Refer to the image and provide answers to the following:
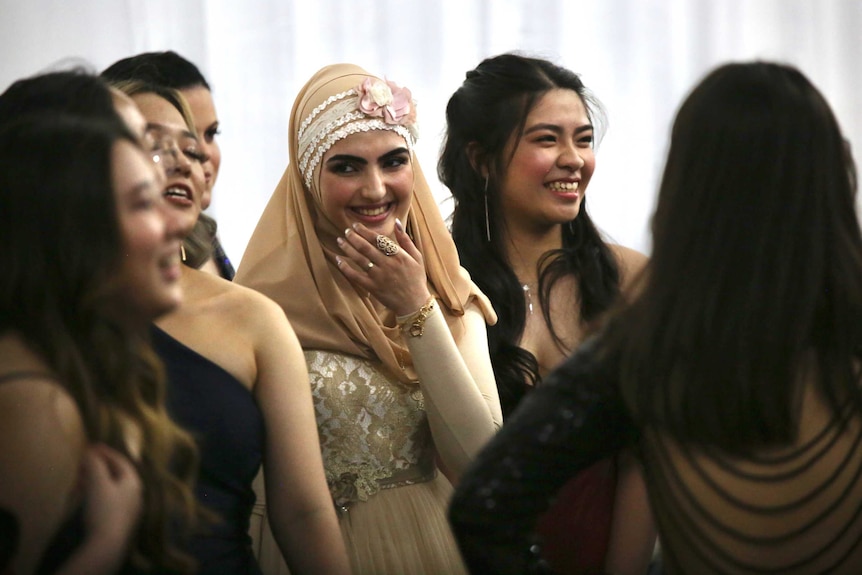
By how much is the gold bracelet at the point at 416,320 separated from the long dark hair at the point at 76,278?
0.83 metres

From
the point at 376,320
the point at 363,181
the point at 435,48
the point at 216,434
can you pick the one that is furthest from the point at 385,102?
the point at 435,48

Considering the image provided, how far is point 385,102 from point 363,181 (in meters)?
0.17

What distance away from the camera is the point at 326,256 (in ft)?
6.86

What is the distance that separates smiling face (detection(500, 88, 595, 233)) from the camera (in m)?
2.37

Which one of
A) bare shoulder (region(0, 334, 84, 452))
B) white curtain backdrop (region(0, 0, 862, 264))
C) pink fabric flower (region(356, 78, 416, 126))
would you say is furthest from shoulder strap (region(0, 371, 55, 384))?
white curtain backdrop (region(0, 0, 862, 264))

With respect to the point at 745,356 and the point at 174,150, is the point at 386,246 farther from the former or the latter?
the point at 745,356

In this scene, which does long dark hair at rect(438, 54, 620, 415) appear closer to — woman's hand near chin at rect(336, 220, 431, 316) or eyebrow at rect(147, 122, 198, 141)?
woman's hand near chin at rect(336, 220, 431, 316)

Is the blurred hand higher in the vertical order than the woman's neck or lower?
higher

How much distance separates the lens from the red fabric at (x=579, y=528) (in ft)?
6.47

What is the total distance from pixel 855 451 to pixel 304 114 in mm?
1316

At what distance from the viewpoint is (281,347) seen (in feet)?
5.19

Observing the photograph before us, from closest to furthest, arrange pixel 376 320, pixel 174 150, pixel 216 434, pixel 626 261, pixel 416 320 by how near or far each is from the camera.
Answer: pixel 216 434, pixel 174 150, pixel 416 320, pixel 376 320, pixel 626 261

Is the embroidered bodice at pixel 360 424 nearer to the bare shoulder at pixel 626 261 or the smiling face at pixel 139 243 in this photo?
the bare shoulder at pixel 626 261

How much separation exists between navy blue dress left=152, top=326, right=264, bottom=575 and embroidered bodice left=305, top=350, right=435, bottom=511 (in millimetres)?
433
